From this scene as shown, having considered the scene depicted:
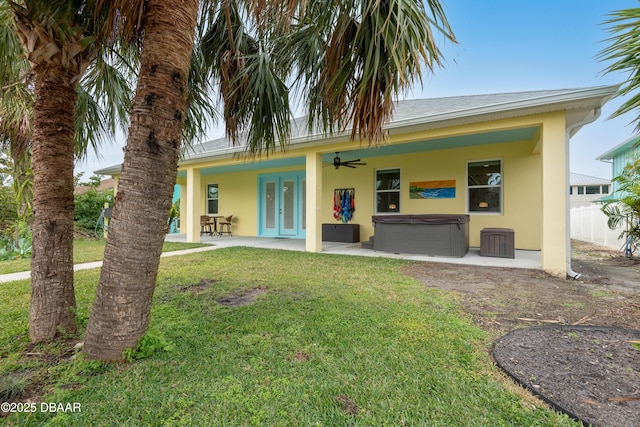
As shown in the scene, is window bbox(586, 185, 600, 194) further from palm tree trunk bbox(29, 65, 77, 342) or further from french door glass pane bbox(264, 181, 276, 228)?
palm tree trunk bbox(29, 65, 77, 342)

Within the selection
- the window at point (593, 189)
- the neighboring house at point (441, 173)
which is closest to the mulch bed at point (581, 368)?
the neighboring house at point (441, 173)

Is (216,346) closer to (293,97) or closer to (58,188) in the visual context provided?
(58,188)

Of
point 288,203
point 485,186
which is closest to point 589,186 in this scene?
point 485,186

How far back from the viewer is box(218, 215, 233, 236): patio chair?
1266 centimetres

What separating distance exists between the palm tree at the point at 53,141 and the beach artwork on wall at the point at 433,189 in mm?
8263

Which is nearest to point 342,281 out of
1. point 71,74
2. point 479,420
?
point 479,420

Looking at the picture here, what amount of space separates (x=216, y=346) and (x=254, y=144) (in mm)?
2553

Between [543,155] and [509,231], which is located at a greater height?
[543,155]

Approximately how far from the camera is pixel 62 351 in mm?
2385

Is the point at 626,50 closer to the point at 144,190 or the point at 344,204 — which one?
the point at 144,190

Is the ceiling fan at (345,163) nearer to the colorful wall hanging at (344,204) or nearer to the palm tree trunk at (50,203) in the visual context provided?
the colorful wall hanging at (344,204)

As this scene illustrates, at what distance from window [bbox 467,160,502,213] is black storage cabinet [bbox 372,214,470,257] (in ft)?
4.37

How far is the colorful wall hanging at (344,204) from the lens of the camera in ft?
33.9

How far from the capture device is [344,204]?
34.2 feet
